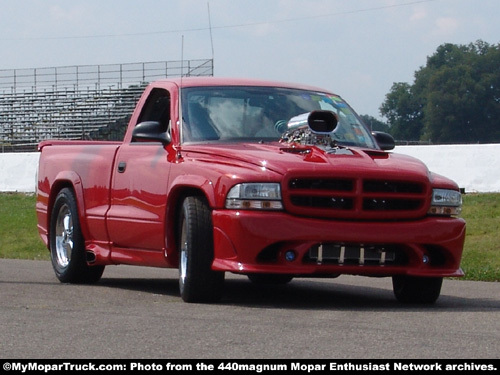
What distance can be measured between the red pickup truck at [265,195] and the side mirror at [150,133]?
11 mm

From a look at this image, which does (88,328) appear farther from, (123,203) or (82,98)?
(82,98)

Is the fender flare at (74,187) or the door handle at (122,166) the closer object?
the door handle at (122,166)

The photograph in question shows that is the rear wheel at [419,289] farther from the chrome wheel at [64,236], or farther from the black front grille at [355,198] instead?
the chrome wheel at [64,236]

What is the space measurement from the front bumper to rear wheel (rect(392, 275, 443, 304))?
15.8 inches

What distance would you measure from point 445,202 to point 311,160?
1040 millimetres

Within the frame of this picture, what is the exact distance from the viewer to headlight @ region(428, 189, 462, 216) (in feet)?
26.4

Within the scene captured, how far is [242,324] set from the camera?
6.59 meters

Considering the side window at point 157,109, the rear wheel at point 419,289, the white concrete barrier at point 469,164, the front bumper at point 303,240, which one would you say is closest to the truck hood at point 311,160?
the front bumper at point 303,240

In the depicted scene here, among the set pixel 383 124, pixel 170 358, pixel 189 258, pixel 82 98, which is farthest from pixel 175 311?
pixel 383 124

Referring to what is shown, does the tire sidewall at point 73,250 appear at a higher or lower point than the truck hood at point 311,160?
lower

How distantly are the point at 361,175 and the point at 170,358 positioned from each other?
294cm

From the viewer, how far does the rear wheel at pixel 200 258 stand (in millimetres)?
7805

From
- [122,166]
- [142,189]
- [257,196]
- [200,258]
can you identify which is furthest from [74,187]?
[257,196]

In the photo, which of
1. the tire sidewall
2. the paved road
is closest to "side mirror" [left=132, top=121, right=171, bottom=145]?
the paved road
